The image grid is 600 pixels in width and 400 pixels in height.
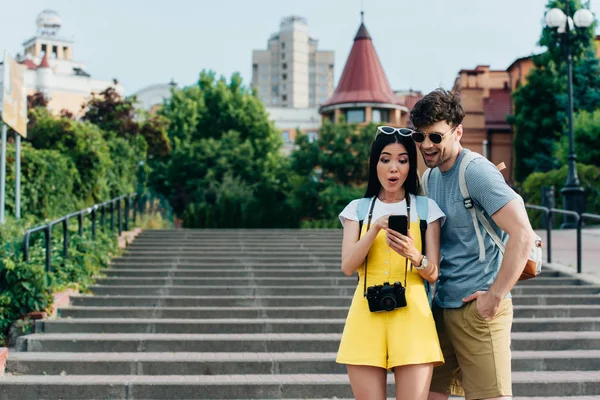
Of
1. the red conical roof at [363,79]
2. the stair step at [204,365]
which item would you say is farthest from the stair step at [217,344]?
the red conical roof at [363,79]

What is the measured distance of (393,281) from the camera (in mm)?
3354

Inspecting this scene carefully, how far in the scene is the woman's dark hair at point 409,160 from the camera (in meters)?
3.49

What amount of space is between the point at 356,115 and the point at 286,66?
272ft

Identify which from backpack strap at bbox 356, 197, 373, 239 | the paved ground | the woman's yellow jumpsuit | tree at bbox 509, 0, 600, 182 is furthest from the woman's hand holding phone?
tree at bbox 509, 0, 600, 182

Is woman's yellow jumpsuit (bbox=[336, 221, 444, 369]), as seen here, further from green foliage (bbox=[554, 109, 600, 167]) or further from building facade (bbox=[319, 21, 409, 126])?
building facade (bbox=[319, 21, 409, 126])

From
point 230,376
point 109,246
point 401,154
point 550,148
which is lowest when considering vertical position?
point 230,376

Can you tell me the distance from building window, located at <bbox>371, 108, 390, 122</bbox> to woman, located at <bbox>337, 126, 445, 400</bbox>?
47757mm

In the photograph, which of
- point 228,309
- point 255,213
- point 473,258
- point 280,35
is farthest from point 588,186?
point 280,35

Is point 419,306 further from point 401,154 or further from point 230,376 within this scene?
point 230,376

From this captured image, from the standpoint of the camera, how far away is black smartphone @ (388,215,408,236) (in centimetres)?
326

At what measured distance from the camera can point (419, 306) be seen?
11.0ft

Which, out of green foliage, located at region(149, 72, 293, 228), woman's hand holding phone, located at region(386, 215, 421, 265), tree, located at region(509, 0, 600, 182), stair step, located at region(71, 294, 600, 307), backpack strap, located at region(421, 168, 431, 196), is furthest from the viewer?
tree, located at region(509, 0, 600, 182)

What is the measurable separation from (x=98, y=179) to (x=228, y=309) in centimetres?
994

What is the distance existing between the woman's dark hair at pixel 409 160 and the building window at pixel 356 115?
47858 millimetres
